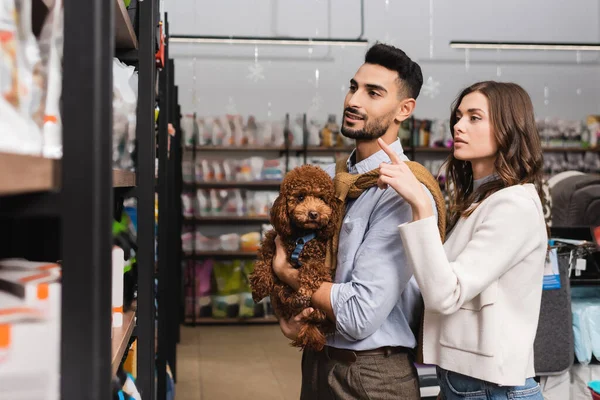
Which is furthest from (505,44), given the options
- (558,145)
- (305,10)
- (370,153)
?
(370,153)

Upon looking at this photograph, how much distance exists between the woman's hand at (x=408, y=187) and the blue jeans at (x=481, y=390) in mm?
474

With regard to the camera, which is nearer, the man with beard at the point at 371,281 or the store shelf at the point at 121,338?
the store shelf at the point at 121,338

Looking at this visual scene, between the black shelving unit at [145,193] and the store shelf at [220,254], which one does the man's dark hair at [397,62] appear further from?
the store shelf at [220,254]

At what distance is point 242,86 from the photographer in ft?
26.8

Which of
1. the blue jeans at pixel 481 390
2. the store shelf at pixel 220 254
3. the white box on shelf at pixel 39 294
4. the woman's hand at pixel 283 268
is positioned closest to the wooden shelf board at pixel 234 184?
the store shelf at pixel 220 254

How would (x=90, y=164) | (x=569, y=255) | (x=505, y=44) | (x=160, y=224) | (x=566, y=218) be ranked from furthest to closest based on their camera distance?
(x=505, y=44), (x=566, y=218), (x=160, y=224), (x=569, y=255), (x=90, y=164)

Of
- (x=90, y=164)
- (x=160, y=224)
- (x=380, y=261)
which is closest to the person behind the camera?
(x=90, y=164)

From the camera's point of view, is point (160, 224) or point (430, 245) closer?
point (430, 245)

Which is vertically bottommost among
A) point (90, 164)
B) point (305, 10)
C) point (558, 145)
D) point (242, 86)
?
point (90, 164)

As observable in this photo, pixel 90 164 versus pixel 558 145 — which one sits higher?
pixel 558 145

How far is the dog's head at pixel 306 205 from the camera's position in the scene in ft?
5.91

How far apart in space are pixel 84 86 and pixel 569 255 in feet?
8.88

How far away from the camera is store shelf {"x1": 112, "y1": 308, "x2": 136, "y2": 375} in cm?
132

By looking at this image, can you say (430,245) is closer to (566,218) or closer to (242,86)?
(566,218)
